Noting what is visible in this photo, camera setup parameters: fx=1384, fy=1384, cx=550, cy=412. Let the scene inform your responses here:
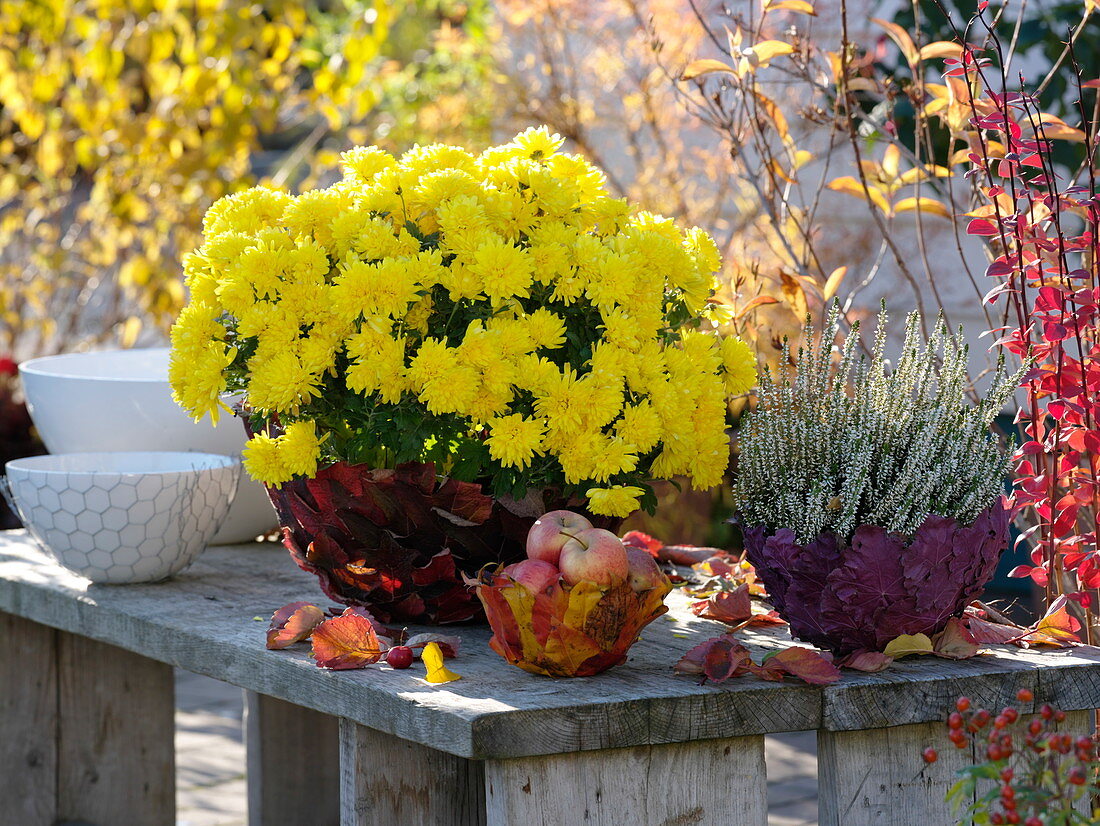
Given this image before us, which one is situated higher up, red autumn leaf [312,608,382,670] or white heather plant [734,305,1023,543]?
white heather plant [734,305,1023,543]

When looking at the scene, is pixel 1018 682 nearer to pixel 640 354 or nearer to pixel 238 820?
pixel 640 354

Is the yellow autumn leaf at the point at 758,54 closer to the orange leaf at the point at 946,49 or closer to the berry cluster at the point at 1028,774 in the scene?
the orange leaf at the point at 946,49

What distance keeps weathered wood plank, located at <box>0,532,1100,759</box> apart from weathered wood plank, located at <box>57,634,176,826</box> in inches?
28.7

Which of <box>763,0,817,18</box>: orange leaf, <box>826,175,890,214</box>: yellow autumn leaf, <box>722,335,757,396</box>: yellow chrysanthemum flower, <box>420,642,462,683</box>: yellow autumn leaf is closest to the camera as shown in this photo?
<box>420,642,462,683</box>: yellow autumn leaf

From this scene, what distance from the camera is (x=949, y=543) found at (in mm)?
1370

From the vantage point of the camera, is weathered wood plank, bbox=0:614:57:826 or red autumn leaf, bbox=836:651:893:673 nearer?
red autumn leaf, bbox=836:651:893:673

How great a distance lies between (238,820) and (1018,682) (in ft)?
6.48

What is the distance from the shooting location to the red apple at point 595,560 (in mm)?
1311

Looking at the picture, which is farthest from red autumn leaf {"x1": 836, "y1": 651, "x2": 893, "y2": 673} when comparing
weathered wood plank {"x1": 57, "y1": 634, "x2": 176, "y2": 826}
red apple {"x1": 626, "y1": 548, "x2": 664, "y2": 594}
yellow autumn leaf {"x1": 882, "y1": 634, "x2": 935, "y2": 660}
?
weathered wood plank {"x1": 57, "y1": 634, "x2": 176, "y2": 826}

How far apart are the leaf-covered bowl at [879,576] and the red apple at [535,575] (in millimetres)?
242

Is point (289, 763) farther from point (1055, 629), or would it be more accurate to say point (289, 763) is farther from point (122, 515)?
point (1055, 629)

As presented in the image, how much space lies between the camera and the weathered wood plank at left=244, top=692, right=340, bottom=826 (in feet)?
7.89

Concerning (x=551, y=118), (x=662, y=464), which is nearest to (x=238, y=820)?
(x=662, y=464)

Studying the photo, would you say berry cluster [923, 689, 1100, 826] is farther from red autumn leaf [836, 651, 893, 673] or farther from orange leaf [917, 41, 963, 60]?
orange leaf [917, 41, 963, 60]
